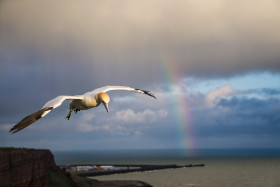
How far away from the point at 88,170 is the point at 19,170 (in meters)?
89.4

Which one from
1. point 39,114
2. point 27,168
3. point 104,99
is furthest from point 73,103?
point 27,168

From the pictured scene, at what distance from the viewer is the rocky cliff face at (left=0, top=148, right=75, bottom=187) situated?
41812 mm

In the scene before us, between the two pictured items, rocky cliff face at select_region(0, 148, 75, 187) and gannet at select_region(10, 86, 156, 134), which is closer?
gannet at select_region(10, 86, 156, 134)

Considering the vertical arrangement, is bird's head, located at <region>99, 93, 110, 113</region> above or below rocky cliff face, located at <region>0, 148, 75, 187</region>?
above

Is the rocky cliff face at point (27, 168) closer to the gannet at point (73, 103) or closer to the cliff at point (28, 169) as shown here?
the cliff at point (28, 169)

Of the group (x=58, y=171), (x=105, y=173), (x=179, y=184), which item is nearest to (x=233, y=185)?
(x=179, y=184)

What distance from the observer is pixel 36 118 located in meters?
11.2

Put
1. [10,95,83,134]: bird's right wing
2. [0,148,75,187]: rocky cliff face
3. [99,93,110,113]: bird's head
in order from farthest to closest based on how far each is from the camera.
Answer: [0,148,75,187]: rocky cliff face
[99,93,110,113]: bird's head
[10,95,83,134]: bird's right wing

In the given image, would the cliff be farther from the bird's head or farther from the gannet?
the bird's head

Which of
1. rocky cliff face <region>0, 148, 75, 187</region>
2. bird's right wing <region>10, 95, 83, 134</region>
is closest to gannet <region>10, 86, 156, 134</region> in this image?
bird's right wing <region>10, 95, 83, 134</region>

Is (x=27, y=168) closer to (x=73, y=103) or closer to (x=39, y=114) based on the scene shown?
(x=73, y=103)

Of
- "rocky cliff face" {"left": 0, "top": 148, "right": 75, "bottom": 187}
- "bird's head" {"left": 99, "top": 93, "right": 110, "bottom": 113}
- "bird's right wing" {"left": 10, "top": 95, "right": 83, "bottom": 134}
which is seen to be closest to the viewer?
"bird's right wing" {"left": 10, "top": 95, "right": 83, "bottom": 134}

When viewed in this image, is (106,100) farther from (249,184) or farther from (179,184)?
(249,184)

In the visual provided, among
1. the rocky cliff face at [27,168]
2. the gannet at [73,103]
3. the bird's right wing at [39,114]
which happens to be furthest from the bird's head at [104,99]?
the rocky cliff face at [27,168]
